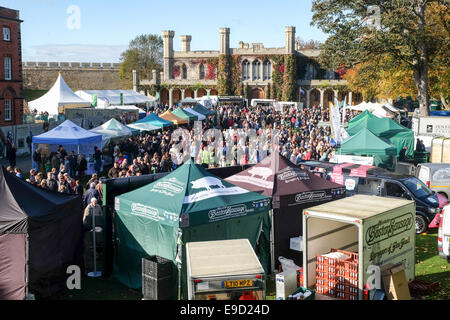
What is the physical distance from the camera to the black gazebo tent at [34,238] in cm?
890

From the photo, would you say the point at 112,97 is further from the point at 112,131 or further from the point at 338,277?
the point at 338,277

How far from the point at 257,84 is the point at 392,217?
214 feet

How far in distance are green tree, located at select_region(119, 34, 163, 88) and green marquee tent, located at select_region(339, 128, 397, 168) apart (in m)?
71.9

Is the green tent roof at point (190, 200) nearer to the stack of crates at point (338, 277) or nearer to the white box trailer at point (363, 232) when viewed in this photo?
the white box trailer at point (363, 232)

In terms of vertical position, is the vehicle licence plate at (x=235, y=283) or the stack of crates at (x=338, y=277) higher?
the vehicle licence plate at (x=235, y=283)

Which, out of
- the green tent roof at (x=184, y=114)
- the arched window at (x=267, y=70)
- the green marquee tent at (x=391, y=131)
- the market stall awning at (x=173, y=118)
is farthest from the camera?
the arched window at (x=267, y=70)

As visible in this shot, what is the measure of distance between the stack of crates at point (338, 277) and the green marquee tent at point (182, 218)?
1875mm

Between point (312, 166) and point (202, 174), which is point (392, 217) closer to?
point (202, 174)

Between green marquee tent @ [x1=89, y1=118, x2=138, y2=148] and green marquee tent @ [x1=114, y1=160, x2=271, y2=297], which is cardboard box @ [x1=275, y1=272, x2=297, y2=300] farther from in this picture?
green marquee tent @ [x1=89, y1=118, x2=138, y2=148]

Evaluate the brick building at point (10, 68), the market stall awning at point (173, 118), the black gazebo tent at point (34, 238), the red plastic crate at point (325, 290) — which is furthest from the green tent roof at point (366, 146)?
the brick building at point (10, 68)

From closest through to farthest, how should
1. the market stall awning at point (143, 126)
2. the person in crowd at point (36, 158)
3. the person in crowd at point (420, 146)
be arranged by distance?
the person in crowd at point (36, 158), the person in crowd at point (420, 146), the market stall awning at point (143, 126)

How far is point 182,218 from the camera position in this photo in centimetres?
927

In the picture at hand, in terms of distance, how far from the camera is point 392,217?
363 inches
